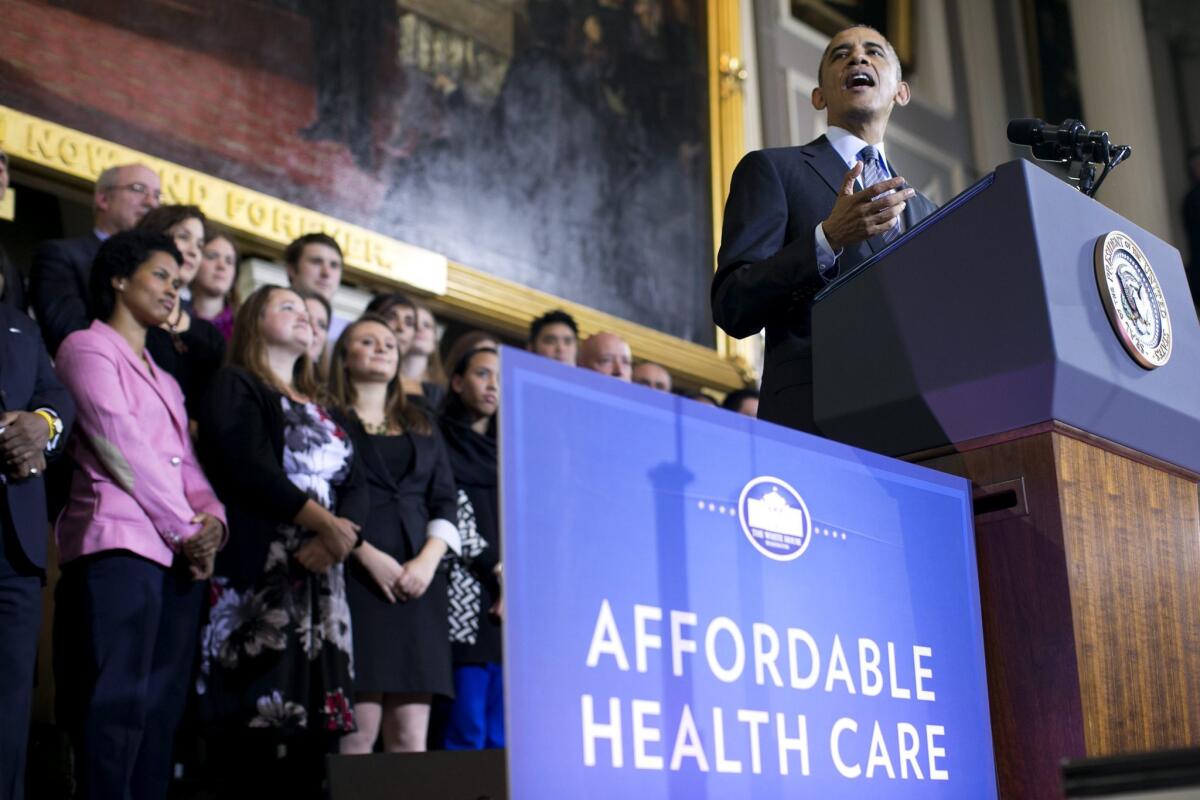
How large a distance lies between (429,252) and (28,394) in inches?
120

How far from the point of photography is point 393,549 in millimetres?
3684

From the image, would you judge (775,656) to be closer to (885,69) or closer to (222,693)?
(885,69)

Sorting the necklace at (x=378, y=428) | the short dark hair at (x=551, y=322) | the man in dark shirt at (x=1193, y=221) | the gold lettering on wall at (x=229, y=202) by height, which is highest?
the man in dark shirt at (x=1193, y=221)

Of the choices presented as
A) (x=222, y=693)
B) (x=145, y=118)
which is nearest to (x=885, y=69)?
(x=222, y=693)

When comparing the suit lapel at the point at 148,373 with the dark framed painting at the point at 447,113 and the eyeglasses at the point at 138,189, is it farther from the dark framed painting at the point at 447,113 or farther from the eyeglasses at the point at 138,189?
the dark framed painting at the point at 447,113

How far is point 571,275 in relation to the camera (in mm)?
6793

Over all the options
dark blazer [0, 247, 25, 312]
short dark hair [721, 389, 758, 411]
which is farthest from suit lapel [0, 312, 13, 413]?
short dark hair [721, 389, 758, 411]

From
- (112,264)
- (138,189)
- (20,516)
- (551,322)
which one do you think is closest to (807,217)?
(20,516)

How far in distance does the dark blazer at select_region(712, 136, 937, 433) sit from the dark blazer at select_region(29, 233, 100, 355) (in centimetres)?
195

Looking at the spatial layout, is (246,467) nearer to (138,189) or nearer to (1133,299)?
(138,189)

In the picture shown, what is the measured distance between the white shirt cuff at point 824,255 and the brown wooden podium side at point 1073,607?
29 centimetres

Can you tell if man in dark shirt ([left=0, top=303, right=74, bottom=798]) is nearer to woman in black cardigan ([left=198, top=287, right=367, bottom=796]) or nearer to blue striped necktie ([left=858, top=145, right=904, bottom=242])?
woman in black cardigan ([left=198, top=287, right=367, bottom=796])

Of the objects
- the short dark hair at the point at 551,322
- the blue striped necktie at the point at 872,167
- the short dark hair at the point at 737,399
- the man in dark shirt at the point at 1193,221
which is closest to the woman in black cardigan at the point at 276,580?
the short dark hair at the point at 551,322

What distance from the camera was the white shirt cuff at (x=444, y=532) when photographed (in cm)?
379
